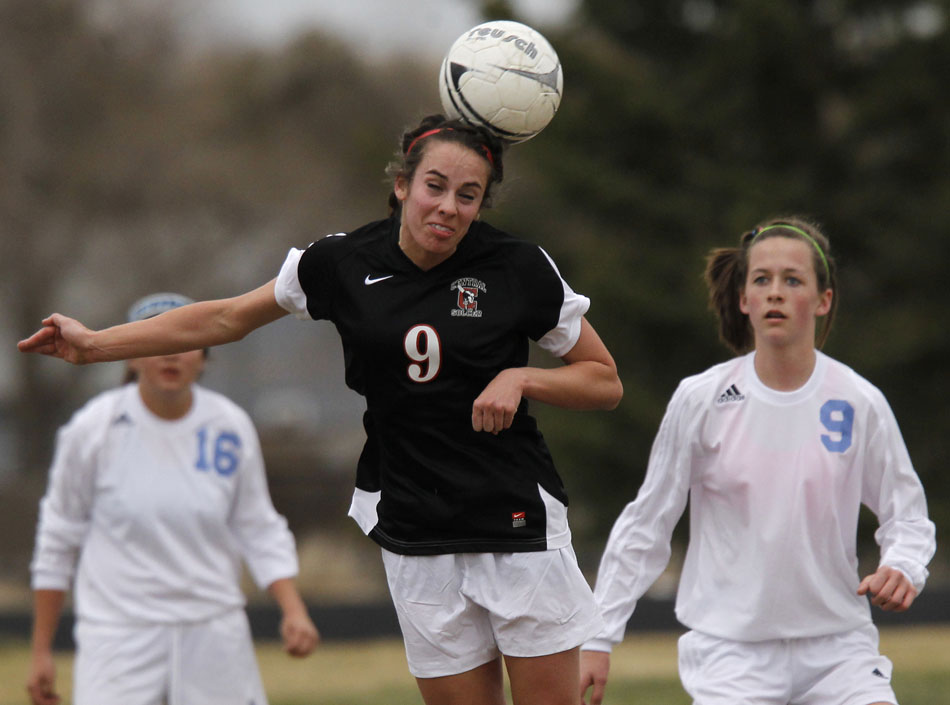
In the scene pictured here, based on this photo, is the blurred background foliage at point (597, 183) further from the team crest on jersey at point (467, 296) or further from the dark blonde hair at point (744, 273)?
the team crest on jersey at point (467, 296)

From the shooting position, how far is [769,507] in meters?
4.24

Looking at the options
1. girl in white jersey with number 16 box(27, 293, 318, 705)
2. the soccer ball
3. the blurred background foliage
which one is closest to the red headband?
the soccer ball

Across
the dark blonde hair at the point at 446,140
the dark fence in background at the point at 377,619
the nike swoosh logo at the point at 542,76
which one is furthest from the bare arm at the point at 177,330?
the dark fence in background at the point at 377,619

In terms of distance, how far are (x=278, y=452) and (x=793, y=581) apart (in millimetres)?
16300

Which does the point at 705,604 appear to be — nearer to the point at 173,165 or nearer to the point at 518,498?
the point at 518,498

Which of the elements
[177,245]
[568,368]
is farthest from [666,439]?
[177,245]

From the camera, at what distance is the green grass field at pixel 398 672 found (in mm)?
9078

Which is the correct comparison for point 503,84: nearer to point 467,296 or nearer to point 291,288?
point 467,296

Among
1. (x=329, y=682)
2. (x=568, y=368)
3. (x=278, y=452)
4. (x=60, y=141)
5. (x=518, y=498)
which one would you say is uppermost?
(x=60, y=141)

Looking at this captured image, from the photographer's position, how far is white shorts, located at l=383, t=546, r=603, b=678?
3.57 meters

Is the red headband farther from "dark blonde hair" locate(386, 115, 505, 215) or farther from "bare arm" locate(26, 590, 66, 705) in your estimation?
"bare arm" locate(26, 590, 66, 705)

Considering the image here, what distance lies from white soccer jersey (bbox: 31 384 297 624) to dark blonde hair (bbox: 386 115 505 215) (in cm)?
203

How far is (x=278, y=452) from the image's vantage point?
789 inches

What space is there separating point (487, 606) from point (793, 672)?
3.75 feet
